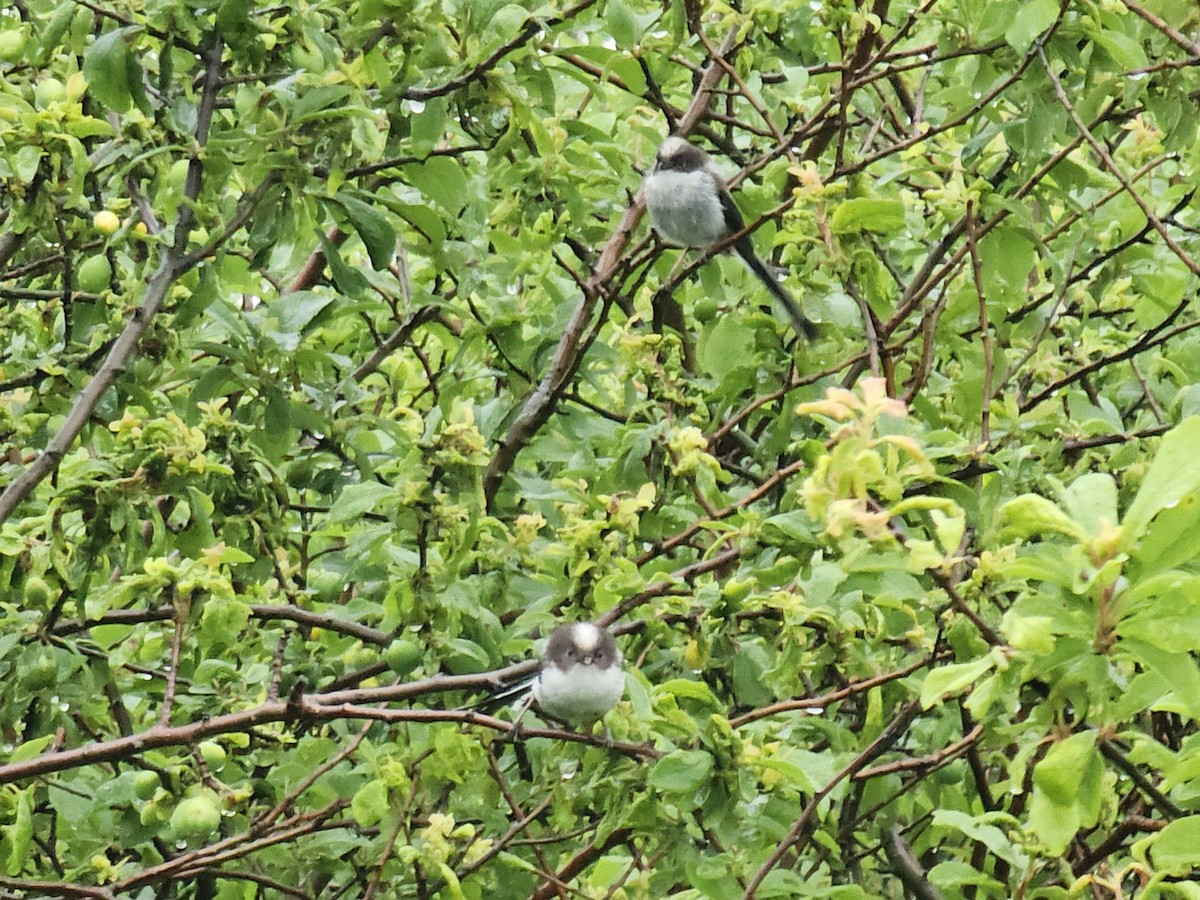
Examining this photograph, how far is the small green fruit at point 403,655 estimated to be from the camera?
8.52 ft

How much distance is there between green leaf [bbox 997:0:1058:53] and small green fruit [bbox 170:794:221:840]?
1.94m

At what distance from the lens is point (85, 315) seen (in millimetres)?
2947

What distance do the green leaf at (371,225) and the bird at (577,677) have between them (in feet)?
2.73

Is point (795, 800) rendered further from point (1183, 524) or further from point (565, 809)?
point (1183, 524)

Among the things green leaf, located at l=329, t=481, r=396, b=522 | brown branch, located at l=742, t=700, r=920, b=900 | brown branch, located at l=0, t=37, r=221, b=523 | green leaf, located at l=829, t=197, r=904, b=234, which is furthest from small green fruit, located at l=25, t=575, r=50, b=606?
green leaf, located at l=829, t=197, r=904, b=234

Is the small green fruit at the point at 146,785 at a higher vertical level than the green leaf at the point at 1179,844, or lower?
higher

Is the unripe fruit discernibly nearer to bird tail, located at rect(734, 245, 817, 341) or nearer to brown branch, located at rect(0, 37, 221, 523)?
brown branch, located at rect(0, 37, 221, 523)

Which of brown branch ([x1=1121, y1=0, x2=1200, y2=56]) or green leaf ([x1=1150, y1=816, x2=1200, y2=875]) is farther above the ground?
brown branch ([x1=1121, y1=0, x2=1200, y2=56])

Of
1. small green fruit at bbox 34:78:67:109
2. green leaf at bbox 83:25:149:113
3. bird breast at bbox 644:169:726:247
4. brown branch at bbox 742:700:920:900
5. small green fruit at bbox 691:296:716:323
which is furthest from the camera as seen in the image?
bird breast at bbox 644:169:726:247

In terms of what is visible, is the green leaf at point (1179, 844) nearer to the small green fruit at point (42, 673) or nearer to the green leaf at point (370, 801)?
the green leaf at point (370, 801)

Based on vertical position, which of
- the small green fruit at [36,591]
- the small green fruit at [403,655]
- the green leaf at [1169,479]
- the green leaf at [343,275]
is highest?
the green leaf at [343,275]

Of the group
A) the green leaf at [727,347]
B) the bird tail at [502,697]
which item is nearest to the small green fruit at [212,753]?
the bird tail at [502,697]

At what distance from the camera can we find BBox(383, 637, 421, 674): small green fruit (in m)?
2.60

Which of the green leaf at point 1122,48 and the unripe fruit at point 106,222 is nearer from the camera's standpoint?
the green leaf at point 1122,48
